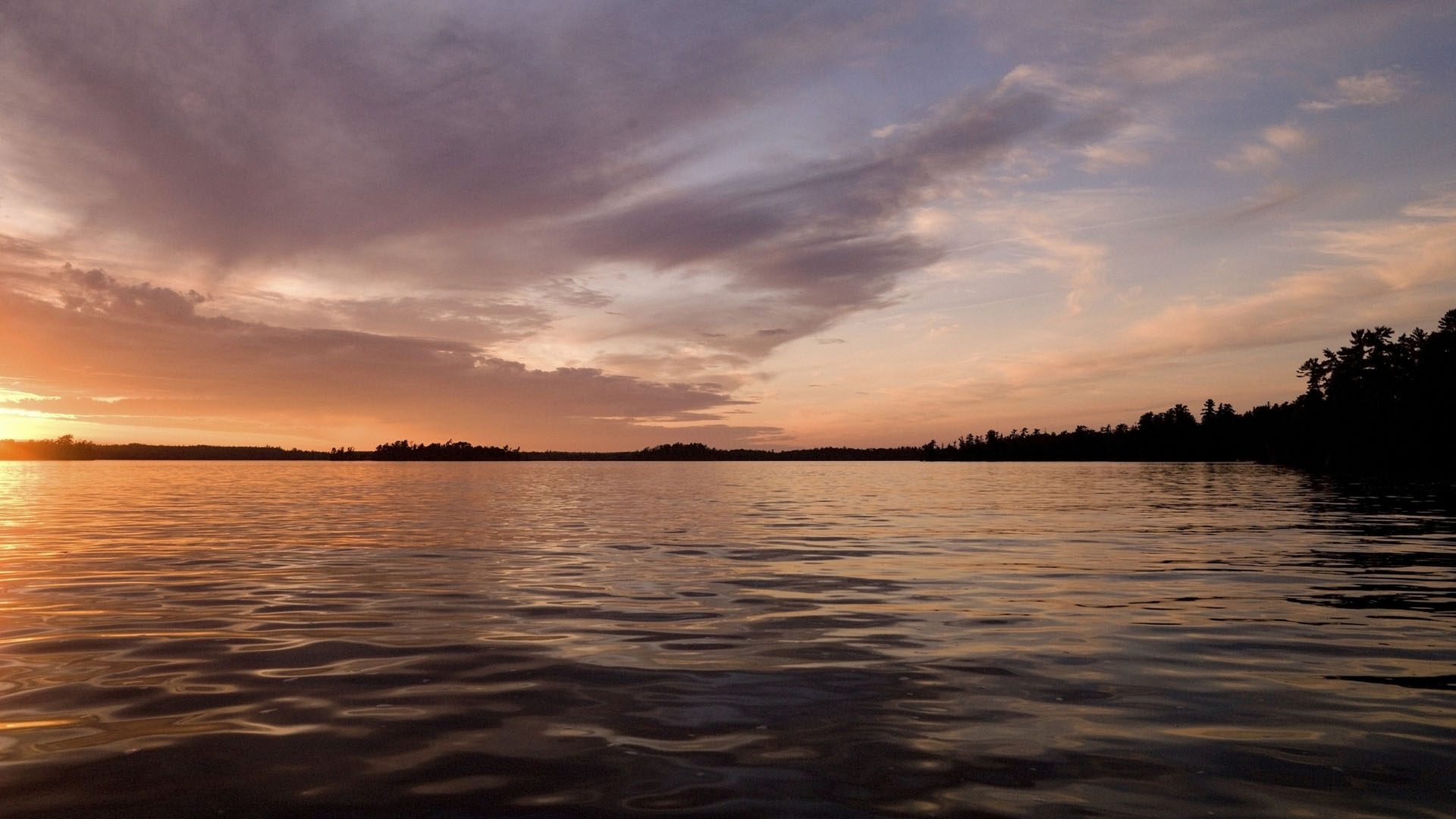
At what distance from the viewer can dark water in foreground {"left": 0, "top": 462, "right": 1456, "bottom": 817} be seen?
7.18 metres

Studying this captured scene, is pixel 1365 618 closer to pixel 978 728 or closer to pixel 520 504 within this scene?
pixel 978 728

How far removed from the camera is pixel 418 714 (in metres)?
9.39

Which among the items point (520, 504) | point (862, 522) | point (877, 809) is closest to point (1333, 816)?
point (877, 809)

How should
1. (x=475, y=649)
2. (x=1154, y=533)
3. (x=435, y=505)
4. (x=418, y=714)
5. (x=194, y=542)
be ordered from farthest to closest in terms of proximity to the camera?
(x=435, y=505) → (x=1154, y=533) → (x=194, y=542) → (x=475, y=649) → (x=418, y=714)

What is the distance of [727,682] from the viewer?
10828 mm

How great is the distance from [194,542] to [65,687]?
2131 centimetres

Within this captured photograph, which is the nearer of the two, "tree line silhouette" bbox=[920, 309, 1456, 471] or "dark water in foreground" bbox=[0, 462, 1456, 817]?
"dark water in foreground" bbox=[0, 462, 1456, 817]

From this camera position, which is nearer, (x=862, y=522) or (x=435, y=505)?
(x=862, y=522)

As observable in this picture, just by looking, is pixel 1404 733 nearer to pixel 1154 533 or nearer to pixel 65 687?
pixel 65 687

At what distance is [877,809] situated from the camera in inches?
263

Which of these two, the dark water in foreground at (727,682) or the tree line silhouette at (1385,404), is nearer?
the dark water in foreground at (727,682)

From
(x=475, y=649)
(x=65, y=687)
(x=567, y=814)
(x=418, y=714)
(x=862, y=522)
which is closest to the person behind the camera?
(x=567, y=814)

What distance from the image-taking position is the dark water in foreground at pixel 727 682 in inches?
283

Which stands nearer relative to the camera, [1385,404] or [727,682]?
[727,682]
